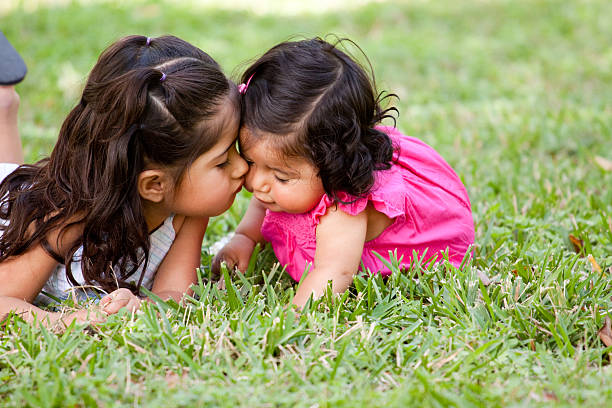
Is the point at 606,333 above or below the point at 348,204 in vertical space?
below

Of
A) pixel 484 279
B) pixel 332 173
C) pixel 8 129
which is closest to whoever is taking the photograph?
pixel 332 173

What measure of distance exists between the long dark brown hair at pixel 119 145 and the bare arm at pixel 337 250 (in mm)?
491

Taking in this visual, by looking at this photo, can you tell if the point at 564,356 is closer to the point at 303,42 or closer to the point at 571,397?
the point at 571,397

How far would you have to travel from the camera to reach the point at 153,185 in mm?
2338

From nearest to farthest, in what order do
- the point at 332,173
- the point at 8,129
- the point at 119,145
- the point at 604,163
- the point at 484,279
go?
the point at 119,145, the point at 332,173, the point at 484,279, the point at 8,129, the point at 604,163

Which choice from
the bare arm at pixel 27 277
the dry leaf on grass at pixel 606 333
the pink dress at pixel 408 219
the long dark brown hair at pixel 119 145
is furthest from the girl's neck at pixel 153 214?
the dry leaf on grass at pixel 606 333

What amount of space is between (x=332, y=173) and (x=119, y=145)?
2.23ft

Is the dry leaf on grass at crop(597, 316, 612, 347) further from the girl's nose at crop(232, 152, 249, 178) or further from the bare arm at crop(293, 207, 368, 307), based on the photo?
the girl's nose at crop(232, 152, 249, 178)

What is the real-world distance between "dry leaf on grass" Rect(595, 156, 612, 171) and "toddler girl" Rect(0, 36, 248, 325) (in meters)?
2.20

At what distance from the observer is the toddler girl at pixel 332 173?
226 cm

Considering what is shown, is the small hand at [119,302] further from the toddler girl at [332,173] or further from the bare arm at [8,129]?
the bare arm at [8,129]

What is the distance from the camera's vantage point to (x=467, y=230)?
2.68 meters

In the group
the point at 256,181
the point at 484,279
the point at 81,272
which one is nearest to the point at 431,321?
the point at 484,279

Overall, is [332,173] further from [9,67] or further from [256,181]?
[9,67]
